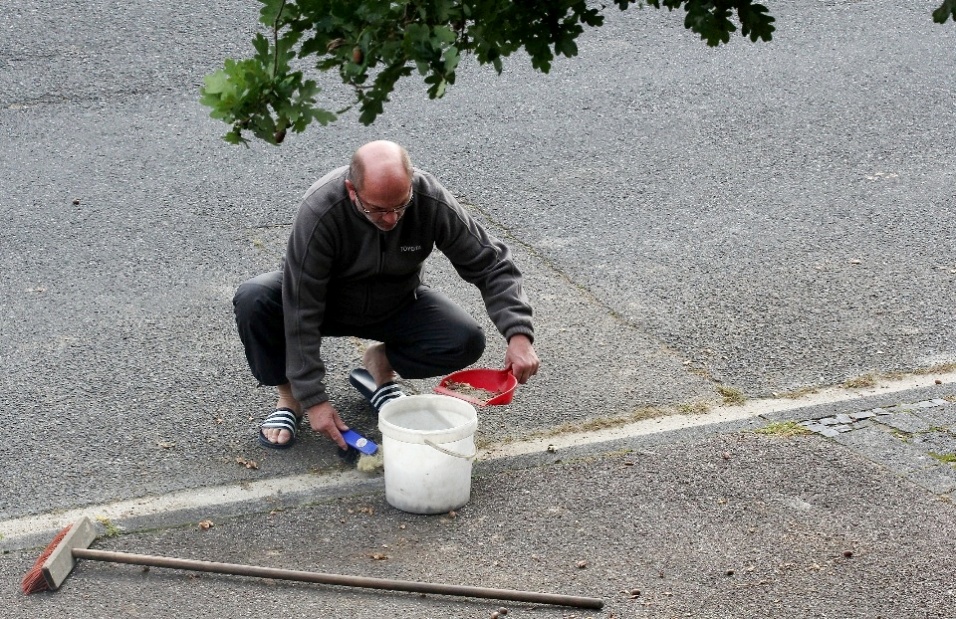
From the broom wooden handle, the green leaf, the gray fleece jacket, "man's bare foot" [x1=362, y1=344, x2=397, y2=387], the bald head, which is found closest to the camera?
the green leaf

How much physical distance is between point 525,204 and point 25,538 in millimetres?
4133

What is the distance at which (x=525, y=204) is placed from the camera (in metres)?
7.65

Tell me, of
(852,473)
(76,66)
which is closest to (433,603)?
(852,473)

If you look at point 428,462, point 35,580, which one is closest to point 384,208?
point 428,462

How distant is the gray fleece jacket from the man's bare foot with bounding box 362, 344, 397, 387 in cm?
44

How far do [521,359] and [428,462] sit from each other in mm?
568

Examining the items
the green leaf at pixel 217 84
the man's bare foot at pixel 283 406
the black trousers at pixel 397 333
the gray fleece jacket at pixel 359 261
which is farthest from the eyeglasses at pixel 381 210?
the green leaf at pixel 217 84

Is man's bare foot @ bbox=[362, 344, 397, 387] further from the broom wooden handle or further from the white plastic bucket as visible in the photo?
the broom wooden handle

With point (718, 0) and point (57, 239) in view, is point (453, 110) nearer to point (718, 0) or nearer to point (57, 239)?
point (57, 239)

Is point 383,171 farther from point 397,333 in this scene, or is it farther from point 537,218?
point 537,218

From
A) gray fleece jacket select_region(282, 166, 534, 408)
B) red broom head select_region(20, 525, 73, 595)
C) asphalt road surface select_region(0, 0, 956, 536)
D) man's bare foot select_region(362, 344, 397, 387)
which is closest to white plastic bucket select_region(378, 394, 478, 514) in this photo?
gray fleece jacket select_region(282, 166, 534, 408)

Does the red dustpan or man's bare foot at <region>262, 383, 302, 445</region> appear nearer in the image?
the red dustpan

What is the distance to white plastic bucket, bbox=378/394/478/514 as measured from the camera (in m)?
4.43

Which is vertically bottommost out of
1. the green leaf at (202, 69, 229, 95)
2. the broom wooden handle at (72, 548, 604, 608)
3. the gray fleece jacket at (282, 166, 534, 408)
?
the broom wooden handle at (72, 548, 604, 608)
